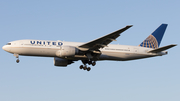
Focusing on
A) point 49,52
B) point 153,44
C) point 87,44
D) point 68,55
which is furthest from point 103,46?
point 153,44

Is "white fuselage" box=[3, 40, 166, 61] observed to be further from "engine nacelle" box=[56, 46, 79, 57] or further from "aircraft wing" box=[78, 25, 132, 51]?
"aircraft wing" box=[78, 25, 132, 51]

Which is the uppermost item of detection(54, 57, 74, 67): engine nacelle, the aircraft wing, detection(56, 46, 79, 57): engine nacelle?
the aircraft wing

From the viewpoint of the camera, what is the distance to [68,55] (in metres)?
36.0

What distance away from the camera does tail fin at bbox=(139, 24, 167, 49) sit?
42.9 meters

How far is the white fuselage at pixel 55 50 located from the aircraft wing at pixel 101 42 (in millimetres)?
1645

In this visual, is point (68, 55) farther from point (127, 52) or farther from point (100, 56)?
point (127, 52)

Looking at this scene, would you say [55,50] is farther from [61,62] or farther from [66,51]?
[61,62]

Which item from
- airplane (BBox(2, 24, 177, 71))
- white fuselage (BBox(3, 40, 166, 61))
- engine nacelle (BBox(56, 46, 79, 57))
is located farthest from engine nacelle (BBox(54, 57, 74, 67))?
engine nacelle (BBox(56, 46, 79, 57))

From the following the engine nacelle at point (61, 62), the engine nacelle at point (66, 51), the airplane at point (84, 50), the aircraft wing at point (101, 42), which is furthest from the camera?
the engine nacelle at point (61, 62)

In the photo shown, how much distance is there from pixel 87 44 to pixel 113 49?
4.64m

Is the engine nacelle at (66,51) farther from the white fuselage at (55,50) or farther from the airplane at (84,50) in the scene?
the white fuselage at (55,50)

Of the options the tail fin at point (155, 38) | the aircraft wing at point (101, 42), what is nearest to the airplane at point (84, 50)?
the aircraft wing at point (101, 42)

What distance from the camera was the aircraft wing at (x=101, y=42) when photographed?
33975 millimetres

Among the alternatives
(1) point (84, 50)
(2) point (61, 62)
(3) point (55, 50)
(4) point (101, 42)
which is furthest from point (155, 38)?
(3) point (55, 50)
